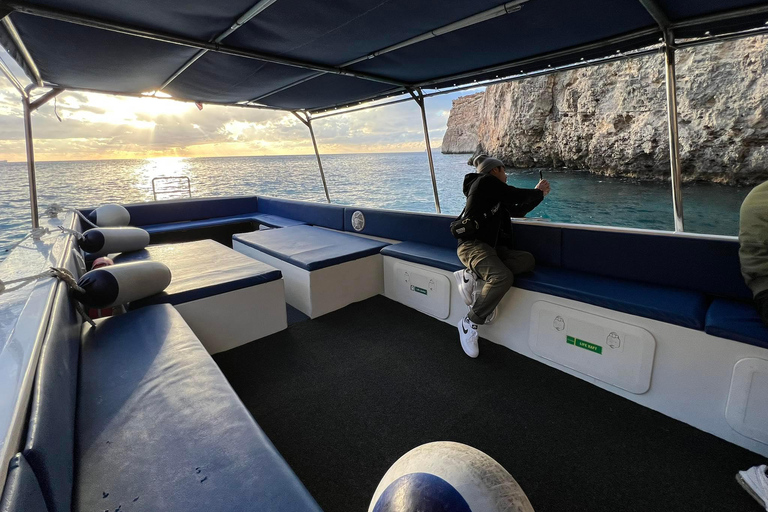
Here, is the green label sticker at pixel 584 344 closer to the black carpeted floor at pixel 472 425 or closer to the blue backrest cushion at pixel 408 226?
the black carpeted floor at pixel 472 425

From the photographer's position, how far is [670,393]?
181 centimetres

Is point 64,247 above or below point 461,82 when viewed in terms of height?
below

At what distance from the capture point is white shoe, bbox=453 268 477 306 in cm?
247

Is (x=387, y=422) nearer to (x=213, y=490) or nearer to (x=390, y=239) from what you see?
(x=213, y=490)

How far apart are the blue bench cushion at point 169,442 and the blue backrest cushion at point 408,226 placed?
222cm

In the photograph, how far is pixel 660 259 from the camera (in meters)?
2.15

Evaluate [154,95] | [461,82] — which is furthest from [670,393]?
[154,95]

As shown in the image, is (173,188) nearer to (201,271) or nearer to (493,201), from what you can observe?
(201,271)

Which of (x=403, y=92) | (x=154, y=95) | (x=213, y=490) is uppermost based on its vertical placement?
(x=154, y=95)

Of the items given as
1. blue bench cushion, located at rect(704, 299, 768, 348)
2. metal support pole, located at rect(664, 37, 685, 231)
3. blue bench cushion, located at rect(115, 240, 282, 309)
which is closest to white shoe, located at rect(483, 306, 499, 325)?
blue bench cushion, located at rect(704, 299, 768, 348)

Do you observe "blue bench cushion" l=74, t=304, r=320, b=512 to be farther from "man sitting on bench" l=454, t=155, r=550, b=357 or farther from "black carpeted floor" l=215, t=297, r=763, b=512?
"man sitting on bench" l=454, t=155, r=550, b=357

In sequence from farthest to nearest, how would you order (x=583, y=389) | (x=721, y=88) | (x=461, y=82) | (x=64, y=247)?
(x=721, y=88) → (x=461, y=82) → (x=64, y=247) → (x=583, y=389)

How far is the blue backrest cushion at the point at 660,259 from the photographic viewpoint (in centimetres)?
195

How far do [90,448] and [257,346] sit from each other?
1534 mm
